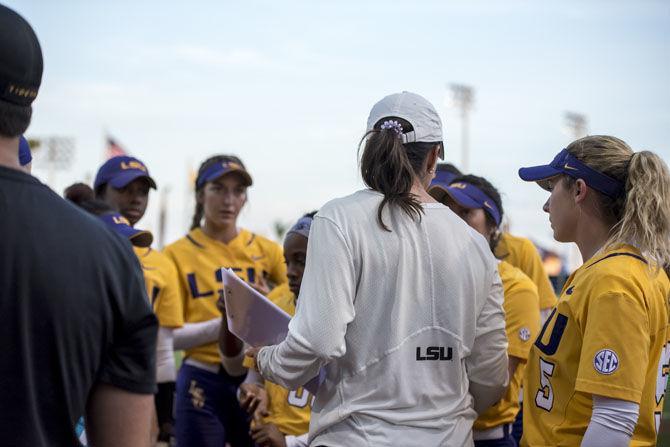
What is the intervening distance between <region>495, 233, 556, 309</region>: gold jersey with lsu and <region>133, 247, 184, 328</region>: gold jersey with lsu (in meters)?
2.22

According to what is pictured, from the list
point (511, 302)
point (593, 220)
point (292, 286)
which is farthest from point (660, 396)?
point (292, 286)

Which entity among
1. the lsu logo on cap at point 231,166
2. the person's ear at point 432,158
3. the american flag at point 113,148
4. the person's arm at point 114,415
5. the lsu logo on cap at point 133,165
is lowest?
the american flag at point 113,148

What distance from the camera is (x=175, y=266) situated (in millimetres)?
5734

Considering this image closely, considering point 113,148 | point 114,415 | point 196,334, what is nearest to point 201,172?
point 196,334

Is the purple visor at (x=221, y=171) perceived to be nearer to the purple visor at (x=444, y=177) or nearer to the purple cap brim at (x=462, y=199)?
the purple visor at (x=444, y=177)

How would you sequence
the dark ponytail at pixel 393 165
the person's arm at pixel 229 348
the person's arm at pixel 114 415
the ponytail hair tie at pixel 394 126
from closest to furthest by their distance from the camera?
1. the person's arm at pixel 114 415
2. the dark ponytail at pixel 393 165
3. the ponytail hair tie at pixel 394 126
4. the person's arm at pixel 229 348

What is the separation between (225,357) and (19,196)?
3.23 metres

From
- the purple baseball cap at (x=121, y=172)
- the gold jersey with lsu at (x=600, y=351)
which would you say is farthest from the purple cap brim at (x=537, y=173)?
the purple baseball cap at (x=121, y=172)

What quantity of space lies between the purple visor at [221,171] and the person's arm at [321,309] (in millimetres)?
3120

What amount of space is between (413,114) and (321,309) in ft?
2.67

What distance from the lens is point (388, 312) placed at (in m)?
2.77

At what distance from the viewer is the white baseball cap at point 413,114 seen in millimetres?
2957

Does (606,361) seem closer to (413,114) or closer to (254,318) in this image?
(413,114)

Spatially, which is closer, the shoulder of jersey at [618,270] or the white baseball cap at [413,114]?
the shoulder of jersey at [618,270]
